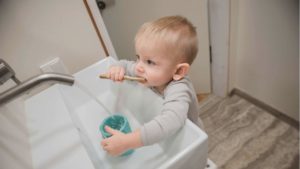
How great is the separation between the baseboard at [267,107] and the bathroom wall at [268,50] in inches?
0.9

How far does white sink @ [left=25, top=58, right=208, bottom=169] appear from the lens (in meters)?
0.52

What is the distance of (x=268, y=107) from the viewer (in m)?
1.35

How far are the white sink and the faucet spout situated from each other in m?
0.15

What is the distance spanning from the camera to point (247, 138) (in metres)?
1.27

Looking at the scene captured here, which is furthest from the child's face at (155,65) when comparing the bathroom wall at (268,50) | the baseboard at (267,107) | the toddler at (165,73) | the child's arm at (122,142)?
the baseboard at (267,107)

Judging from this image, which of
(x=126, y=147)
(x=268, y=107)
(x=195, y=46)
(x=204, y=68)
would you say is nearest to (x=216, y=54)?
(x=204, y=68)

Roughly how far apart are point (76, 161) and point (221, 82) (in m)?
1.09

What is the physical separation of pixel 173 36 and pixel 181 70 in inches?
3.7

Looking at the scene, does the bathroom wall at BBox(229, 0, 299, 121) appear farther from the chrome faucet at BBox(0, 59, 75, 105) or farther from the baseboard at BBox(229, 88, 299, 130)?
the chrome faucet at BBox(0, 59, 75, 105)

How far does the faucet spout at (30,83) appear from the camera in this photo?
444 mm

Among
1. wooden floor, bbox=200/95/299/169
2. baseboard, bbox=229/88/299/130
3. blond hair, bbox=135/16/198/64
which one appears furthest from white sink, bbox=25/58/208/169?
baseboard, bbox=229/88/299/130

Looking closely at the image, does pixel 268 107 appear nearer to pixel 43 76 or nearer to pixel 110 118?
pixel 110 118

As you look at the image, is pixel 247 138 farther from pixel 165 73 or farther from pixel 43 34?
pixel 43 34

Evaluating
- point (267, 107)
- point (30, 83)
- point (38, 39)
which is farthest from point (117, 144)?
point (267, 107)
